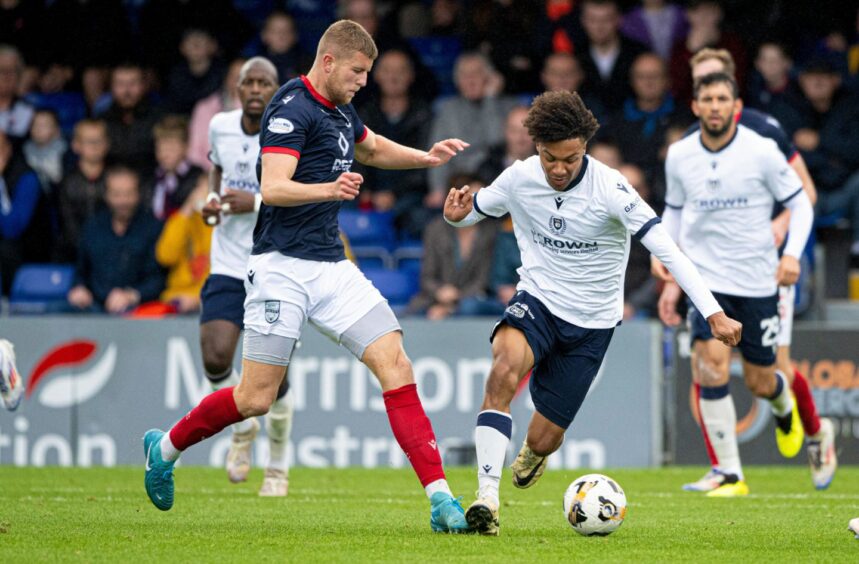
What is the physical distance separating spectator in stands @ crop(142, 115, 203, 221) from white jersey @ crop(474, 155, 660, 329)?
7708 millimetres

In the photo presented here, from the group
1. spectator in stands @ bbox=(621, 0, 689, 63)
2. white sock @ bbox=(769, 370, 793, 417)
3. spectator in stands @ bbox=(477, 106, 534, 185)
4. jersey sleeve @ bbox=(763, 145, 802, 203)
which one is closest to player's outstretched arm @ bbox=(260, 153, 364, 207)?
jersey sleeve @ bbox=(763, 145, 802, 203)

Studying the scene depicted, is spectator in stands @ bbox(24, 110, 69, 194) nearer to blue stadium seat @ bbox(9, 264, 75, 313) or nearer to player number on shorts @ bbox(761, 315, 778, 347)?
blue stadium seat @ bbox(9, 264, 75, 313)

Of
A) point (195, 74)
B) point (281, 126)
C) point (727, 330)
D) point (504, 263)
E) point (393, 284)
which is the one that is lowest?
point (393, 284)

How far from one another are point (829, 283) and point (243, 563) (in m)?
9.75

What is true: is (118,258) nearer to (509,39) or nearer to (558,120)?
(509,39)

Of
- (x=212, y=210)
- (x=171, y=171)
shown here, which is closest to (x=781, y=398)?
(x=212, y=210)

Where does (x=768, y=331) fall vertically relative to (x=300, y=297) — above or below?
below

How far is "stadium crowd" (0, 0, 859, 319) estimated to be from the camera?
1400 cm

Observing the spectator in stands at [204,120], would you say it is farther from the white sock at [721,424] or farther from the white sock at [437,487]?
the white sock at [437,487]

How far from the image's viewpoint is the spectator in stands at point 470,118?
15234 millimetres

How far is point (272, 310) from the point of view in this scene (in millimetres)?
7332

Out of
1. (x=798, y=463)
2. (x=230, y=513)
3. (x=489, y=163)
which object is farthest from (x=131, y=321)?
(x=798, y=463)

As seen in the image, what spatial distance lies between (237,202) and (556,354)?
8.55ft

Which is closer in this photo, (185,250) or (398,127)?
(185,250)
